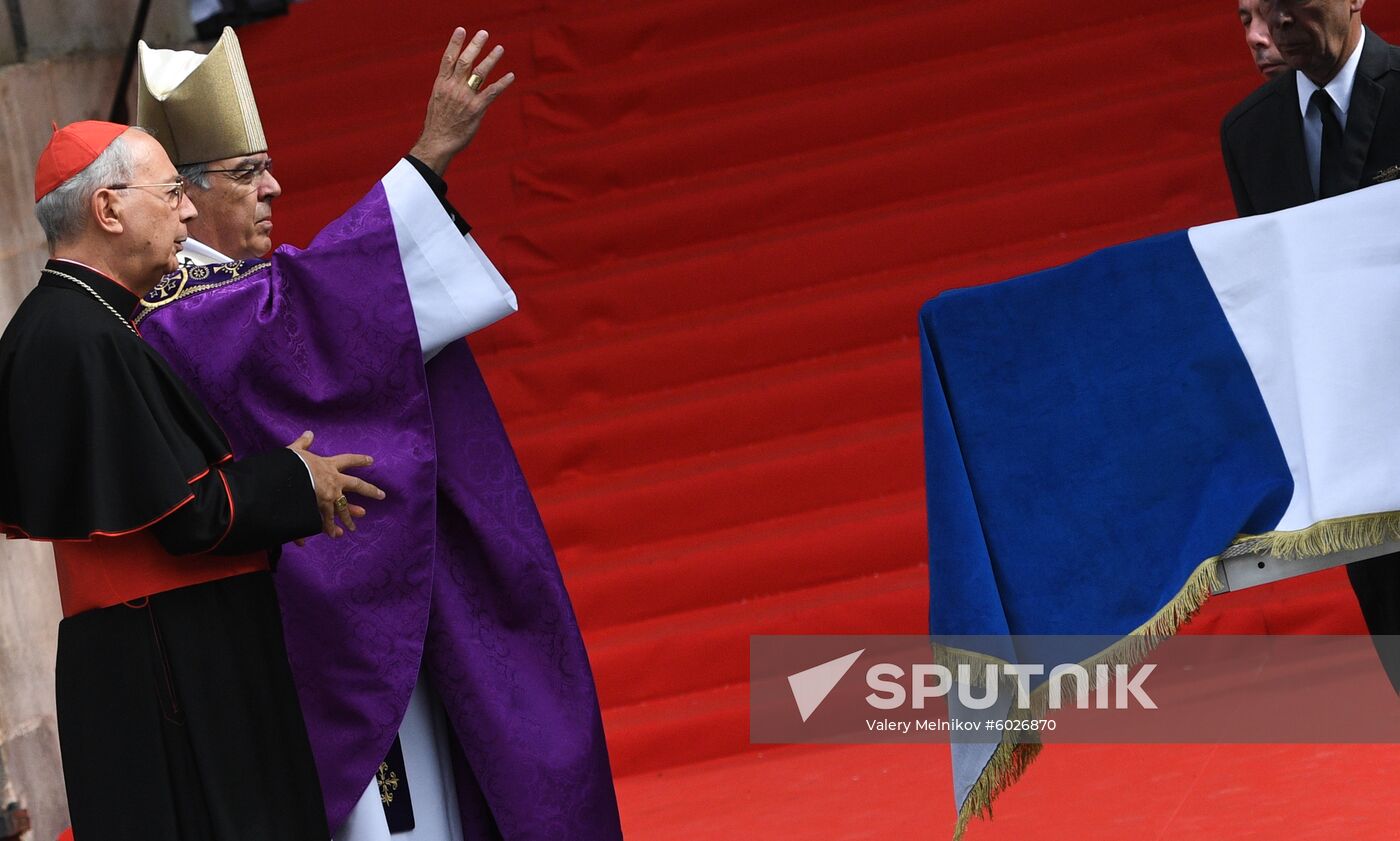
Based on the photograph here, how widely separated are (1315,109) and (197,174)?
5.75 feet

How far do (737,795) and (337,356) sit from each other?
2.07 m

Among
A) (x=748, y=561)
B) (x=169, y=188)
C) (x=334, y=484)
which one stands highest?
(x=169, y=188)

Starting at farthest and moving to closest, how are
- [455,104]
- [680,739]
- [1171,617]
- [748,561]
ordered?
1. [748,561]
2. [680,739]
3. [455,104]
4. [1171,617]

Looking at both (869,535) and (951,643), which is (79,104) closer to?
(869,535)

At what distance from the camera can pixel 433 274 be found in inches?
93.5

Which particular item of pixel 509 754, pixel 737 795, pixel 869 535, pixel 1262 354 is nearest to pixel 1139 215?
pixel 869 535

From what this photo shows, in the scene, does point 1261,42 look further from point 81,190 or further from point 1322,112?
point 81,190

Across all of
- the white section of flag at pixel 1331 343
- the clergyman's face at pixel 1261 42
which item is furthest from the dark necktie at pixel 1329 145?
the white section of flag at pixel 1331 343

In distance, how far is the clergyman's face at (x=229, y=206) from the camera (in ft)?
8.10

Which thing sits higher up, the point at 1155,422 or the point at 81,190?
the point at 81,190

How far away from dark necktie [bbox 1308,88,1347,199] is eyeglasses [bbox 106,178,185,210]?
5.61 feet

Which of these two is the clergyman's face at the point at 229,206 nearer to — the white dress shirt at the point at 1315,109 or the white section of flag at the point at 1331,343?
the white section of flag at the point at 1331,343

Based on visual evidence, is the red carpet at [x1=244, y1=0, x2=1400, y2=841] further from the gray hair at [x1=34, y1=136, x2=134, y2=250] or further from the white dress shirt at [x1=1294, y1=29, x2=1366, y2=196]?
the gray hair at [x1=34, y1=136, x2=134, y2=250]

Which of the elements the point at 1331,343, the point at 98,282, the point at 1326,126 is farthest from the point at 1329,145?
the point at 98,282
